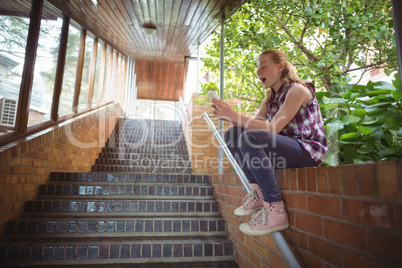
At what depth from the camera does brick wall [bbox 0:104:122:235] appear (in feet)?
6.87

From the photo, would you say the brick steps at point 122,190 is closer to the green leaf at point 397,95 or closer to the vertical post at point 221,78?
the vertical post at point 221,78

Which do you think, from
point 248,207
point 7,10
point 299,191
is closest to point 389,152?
point 299,191

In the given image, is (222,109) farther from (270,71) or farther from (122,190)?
(122,190)

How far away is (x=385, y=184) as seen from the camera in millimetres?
681

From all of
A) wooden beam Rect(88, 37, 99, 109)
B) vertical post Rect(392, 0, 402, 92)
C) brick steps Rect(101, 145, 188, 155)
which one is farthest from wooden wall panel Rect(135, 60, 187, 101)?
vertical post Rect(392, 0, 402, 92)

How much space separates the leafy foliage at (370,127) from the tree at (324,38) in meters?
0.32

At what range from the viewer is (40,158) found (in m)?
2.61

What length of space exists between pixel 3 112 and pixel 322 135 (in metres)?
2.59

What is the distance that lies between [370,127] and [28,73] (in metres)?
2.94

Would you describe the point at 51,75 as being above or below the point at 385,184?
above

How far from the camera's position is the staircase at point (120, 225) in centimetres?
187

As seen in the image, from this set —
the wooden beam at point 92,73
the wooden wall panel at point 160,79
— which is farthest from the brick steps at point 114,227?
the wooden wall panel at point 160,79

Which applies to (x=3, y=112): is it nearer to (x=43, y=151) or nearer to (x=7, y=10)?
(x=43, y=151)

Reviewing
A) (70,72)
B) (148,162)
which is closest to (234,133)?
(148,162)
